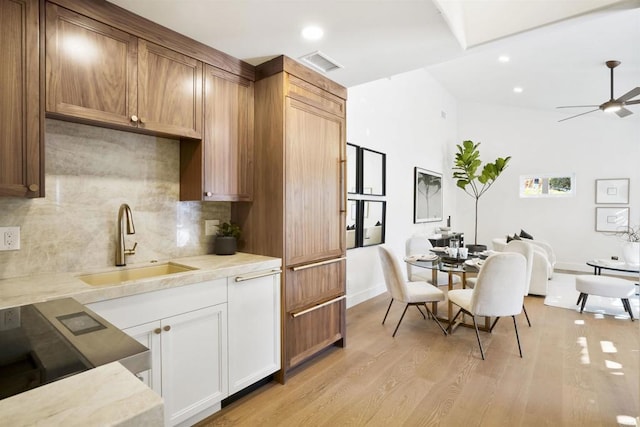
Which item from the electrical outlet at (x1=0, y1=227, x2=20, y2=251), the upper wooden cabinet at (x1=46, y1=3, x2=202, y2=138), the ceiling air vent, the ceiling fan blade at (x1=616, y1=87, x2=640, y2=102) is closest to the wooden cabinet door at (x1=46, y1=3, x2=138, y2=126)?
the upper wooden cabinet at (x1=46, y1=3, x2=202, y2=138)

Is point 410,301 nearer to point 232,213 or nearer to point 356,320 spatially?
point 356,320

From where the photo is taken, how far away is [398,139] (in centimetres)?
547

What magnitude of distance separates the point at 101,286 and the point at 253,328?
1024 mm

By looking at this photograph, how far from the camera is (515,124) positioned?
25.0 feet

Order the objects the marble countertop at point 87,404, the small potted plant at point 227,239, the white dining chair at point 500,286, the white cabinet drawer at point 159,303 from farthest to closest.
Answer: the white dining chair at point 500,286
the small potted plant at point 227,239
the white cabinet drawer at point 159,303
the marble countertop at point 87,404

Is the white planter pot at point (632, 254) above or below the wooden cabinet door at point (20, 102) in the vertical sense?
below

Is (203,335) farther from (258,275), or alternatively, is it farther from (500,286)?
(500,286)

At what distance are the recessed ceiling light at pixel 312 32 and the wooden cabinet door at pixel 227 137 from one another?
2.15 ft

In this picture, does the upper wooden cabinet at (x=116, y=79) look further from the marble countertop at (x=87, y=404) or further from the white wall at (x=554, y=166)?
the white wall at (x=554, y=166)

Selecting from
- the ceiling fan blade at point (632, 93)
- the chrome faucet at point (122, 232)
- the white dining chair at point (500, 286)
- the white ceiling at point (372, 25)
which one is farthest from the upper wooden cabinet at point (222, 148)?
the ceiling fan blade at point (632, 93)

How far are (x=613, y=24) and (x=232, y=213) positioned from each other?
4.61m

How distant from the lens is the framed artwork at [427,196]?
20.1 ft

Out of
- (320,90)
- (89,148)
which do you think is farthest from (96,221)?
(320,90)

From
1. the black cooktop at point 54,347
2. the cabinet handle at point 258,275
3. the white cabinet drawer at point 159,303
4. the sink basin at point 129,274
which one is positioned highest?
the black cooktop at point 54,347
